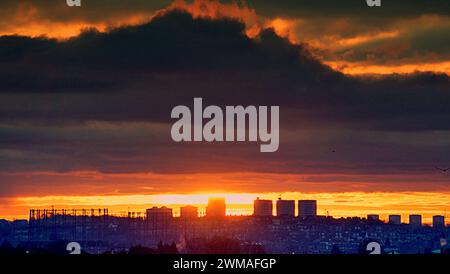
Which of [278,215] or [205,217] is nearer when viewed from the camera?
[205,217]

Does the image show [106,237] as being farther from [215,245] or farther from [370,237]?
[370,237]

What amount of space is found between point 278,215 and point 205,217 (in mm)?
15538

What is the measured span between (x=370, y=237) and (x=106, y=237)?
3848 centimetres

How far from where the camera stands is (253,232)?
184875mm

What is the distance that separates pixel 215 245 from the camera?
569ft

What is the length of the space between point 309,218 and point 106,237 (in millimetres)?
30027

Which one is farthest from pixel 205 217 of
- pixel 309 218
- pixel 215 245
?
pixel 309 218
